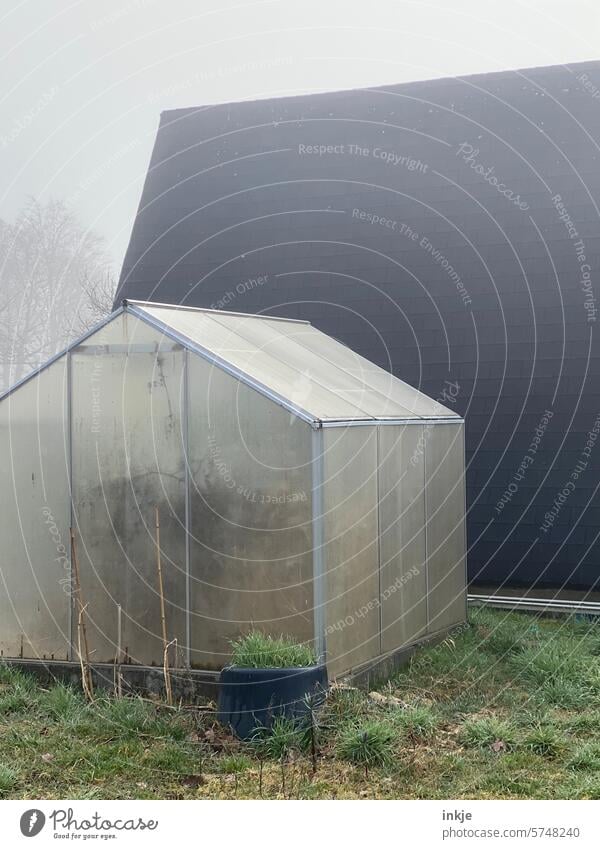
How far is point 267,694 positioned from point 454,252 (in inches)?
334

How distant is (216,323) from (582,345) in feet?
18.4

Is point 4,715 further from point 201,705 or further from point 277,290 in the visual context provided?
point 277,290

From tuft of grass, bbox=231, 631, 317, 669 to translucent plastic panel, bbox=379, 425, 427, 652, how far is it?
1.87 metres

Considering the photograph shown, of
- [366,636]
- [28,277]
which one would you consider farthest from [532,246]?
[28,277]

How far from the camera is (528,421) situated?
14383 millimetres

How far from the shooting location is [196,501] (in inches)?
377

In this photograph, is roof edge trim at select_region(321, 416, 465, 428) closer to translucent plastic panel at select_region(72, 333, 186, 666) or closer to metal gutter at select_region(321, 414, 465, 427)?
metal gutter at select_region(321, 414, 465, 427)

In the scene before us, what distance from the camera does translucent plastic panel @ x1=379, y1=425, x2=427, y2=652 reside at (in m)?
10.4

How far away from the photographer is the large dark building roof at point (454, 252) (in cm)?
1426

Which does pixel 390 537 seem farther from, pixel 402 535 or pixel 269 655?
pixel 269 655

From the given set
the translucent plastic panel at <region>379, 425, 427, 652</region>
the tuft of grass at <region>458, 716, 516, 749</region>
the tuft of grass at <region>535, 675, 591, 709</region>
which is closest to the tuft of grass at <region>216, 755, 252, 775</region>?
the tuft of grass at <region>458, 716, 516, 749</region>

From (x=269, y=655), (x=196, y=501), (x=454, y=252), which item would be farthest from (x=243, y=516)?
(x=454, y=252)

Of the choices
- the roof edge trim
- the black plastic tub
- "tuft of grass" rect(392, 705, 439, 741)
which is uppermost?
the roof edge trim

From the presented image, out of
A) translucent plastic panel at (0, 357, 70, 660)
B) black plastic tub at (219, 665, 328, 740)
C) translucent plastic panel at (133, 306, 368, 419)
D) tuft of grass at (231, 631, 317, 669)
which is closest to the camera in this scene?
black plastic tub at (219, 665, 328, 740)
